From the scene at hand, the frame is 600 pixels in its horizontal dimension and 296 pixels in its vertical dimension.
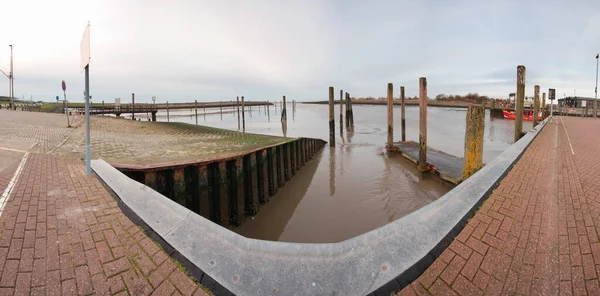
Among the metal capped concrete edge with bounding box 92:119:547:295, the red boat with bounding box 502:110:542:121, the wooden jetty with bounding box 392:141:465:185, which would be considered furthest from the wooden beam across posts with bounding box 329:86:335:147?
the red boat with bounding box 502:110:542:121

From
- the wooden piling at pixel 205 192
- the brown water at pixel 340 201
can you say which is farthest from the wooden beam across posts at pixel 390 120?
the wooden piling at pixel 205 192

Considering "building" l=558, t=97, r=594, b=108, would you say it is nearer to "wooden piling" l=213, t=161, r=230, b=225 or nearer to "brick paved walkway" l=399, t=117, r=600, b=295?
"brick paved walkway" l=399, t=117, r=600, b=295

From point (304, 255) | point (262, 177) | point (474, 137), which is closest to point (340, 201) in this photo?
point (262, 177)

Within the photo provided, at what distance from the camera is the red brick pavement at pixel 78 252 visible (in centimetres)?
219

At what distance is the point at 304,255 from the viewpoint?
239cm

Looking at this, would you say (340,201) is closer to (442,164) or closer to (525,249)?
(442,164)

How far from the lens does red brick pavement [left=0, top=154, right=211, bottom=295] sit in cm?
219

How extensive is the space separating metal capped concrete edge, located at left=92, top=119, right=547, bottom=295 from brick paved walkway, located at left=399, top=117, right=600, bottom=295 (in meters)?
0.22


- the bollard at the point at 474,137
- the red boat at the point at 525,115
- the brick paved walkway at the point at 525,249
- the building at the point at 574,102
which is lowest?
the brick paved walkway at the point at 525,249

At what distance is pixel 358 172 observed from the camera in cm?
1235

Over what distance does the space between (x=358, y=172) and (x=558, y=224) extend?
899cm

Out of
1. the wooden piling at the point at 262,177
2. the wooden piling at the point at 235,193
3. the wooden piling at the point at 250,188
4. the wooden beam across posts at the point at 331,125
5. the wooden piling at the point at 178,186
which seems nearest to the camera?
the wooden piling at the point at 178,186

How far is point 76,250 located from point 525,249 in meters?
4.45

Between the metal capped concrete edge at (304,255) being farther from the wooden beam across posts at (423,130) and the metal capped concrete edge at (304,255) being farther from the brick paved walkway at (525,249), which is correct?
the wooden beam across posts at (423,130)
